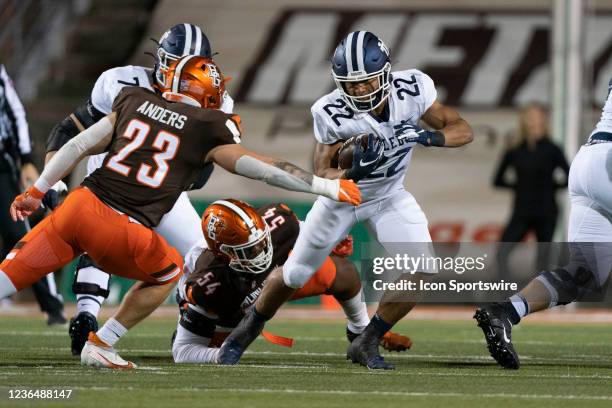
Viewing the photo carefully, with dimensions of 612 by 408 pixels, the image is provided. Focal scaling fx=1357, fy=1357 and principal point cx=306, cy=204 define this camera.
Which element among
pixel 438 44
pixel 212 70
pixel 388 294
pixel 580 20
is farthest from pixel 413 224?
pixel 438 44

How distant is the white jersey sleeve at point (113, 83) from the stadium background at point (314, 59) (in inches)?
266

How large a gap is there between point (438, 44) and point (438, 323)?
5651 millimetres

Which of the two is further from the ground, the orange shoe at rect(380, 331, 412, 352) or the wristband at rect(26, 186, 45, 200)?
the wristband at rect(26, 186, 45, 200)

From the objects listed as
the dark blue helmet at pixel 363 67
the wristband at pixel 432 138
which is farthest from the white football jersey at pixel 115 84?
the wristband at pixel 432 138

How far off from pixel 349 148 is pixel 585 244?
51.5 inches

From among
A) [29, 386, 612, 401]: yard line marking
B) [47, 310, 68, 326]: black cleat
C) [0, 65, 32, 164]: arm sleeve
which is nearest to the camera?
[29, 386, 612, 401]: yard line marking

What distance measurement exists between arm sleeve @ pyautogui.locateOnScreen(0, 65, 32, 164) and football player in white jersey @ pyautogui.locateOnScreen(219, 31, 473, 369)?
3165 millimetres

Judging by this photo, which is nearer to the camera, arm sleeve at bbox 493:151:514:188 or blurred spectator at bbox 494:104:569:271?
blurred spectator at bbox 494:104:569:271

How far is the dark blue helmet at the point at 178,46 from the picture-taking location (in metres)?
7.10

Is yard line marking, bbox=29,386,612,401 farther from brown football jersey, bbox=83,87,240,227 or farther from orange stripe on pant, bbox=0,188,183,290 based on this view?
brown football jersey, bbox=83,87,240,227

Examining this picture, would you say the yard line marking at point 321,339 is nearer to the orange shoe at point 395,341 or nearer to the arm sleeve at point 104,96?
the orange shoe at point 395,341

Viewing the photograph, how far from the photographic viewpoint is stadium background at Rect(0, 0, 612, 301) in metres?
14.5

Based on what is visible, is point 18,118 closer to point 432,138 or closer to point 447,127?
point 447,127

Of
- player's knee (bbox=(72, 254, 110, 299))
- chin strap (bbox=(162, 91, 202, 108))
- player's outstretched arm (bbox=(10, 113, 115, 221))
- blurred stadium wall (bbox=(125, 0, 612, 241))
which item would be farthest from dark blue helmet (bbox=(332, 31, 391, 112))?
blurred stadium wall (bbox=(125, 0, 612, 241))
